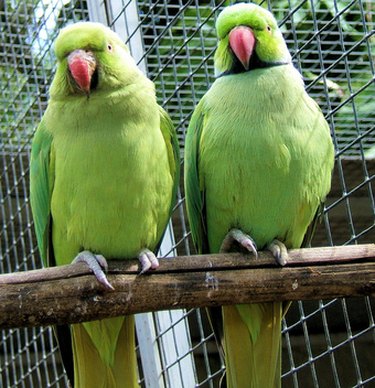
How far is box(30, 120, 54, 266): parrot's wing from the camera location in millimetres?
2111

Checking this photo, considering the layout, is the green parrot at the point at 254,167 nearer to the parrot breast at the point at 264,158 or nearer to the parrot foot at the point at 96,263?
the parrot breast at the point at 264,158

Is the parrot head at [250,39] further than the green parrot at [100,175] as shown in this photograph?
Yes

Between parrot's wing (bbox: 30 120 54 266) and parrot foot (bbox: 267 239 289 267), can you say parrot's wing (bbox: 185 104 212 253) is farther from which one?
parrot's wing (bbox: 30 120 54 266)

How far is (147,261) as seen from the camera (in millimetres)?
1873

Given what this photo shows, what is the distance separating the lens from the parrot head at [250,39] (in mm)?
2184

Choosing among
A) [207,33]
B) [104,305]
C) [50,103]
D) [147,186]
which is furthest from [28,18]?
[104,305]

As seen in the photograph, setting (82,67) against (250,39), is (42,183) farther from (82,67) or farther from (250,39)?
(250,39)

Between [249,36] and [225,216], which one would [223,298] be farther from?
[249,36]

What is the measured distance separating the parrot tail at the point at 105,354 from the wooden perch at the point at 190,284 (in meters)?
0.30

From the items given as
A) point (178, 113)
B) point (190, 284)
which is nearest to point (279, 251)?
point (190, 284)

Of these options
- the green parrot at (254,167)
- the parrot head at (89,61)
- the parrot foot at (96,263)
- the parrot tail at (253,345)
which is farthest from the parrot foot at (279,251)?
the parrot head at (89,61)

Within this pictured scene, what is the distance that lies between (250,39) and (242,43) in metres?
0.03

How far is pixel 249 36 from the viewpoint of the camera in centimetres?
216

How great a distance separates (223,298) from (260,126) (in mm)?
479
